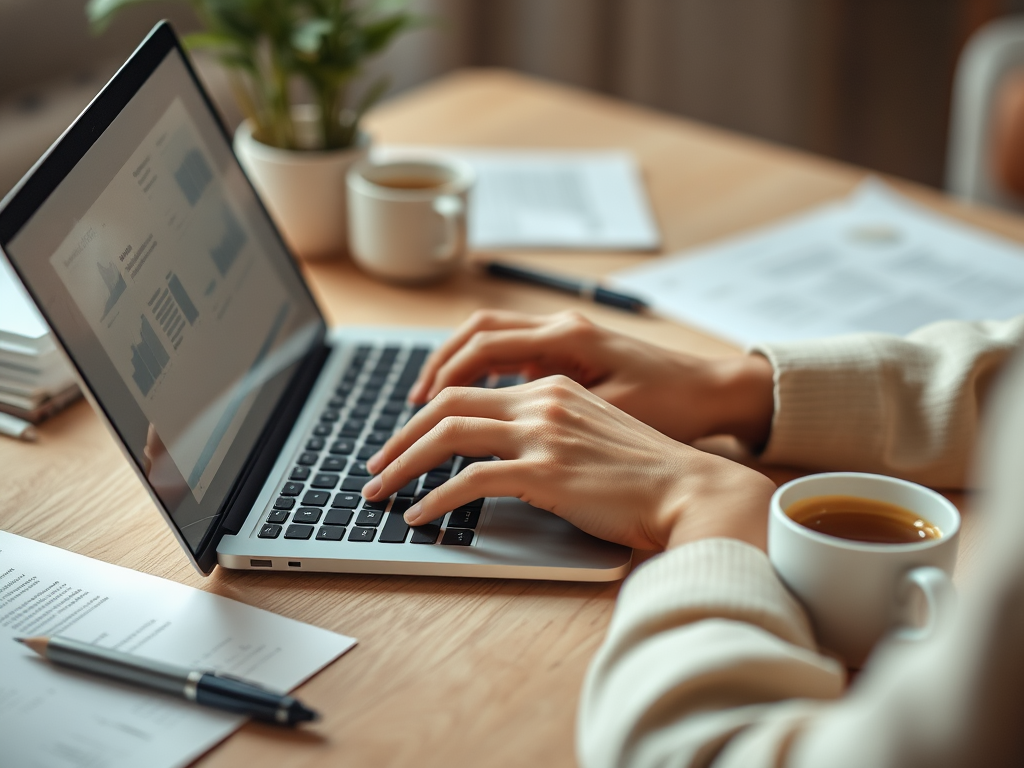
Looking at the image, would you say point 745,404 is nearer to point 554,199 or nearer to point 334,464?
point 334,464

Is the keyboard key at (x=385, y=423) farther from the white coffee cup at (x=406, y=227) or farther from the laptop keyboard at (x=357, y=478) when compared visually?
the white coffee cup at (x=406, y=227)

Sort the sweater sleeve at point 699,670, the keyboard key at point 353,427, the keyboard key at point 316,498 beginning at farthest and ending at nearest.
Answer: the keyboard key at point 353,427 → the keyboard key at point 316,498 → the sweater sleeve at point 699,670

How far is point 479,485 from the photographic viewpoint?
0.68 m

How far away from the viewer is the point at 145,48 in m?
0.77

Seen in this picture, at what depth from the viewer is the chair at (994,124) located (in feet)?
5.77

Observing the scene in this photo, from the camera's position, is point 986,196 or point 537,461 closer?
point 537,461

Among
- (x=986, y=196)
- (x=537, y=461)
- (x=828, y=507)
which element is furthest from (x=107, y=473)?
(x=986, y=196)

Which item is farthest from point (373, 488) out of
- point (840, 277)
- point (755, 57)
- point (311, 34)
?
point (755, 57)

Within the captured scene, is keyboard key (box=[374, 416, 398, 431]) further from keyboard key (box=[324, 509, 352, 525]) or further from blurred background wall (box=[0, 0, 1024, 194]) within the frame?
blurred background wall (box=[0, 0, 1024, 194])

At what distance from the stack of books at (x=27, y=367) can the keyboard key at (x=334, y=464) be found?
0.25 meters

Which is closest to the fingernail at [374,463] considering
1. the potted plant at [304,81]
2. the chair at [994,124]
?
the potted plant at [304,81]

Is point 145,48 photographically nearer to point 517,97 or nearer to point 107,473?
point 107,473

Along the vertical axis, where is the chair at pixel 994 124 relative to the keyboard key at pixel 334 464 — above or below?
below

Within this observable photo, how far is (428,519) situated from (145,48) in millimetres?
416
